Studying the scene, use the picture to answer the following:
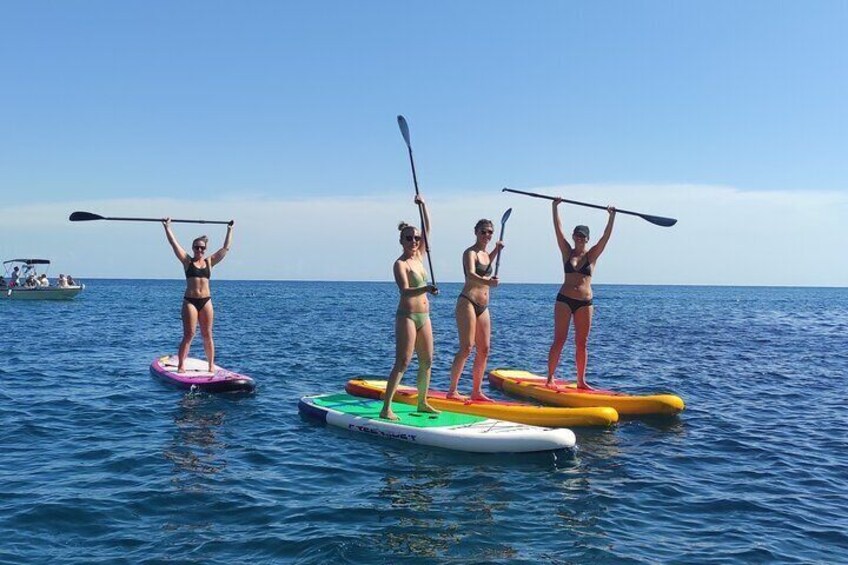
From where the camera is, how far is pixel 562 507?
679cm

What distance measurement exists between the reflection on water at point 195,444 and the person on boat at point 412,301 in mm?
2486

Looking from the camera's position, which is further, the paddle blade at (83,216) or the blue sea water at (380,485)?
the paddle blade at (83,216)

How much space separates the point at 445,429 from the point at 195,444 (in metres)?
3.29

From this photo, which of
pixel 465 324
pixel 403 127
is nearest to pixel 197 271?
pixel 403 127

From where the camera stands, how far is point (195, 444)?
351 inches

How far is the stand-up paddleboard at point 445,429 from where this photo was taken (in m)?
8.33

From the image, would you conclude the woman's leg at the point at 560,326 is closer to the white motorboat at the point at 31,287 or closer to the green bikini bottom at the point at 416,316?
the green bikini bottom at the point at 416,316

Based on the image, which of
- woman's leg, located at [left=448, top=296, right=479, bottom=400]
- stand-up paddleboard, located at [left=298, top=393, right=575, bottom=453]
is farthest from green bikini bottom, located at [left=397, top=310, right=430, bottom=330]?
stand-up paddleboard, located at [left=298, top=393, right=575, bottom=453]

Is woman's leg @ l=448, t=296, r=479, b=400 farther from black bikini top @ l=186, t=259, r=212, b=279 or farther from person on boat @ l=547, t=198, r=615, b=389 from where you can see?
black bikini top @ l=186, t=259, r=212, b=279

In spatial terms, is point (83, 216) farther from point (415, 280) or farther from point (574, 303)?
point (574, 303)

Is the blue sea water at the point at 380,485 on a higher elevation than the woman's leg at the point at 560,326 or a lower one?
lower

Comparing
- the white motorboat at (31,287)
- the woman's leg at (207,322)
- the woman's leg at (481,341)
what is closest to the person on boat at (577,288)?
the woman's leg at (481,341)

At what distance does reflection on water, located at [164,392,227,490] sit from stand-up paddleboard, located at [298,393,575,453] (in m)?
1.62

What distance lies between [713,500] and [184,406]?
8189 millimetres
